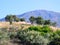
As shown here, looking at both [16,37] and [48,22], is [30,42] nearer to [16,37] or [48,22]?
[16,37]

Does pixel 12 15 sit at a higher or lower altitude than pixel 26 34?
lower

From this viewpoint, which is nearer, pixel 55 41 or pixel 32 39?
pixel 32 39

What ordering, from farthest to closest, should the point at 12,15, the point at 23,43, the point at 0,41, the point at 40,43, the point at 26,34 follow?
the point at 12,15 → the point at 26,34 → the point at 23,43 → the point at 40,43 → the point at 0,41

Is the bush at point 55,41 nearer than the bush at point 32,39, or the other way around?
the bush at point 32,39

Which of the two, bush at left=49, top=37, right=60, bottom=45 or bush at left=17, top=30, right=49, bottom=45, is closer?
bush at left=17, top=30, right=49, bottom=45

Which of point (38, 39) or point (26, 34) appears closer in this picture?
point (38, 39)

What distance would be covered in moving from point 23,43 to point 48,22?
53078mm

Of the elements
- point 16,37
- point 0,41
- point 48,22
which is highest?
point 0,41

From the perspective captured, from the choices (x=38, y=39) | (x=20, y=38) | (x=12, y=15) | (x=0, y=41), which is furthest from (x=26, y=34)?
(x=12, y=15)

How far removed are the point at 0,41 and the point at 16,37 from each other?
11.7 metres

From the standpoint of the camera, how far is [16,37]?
43312 millimetres

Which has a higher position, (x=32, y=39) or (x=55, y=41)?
(x=32, y=39)

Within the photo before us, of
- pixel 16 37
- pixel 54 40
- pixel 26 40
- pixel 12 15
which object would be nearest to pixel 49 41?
pixel 54 40

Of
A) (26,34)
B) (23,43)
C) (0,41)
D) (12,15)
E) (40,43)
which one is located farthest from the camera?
(12,15)
